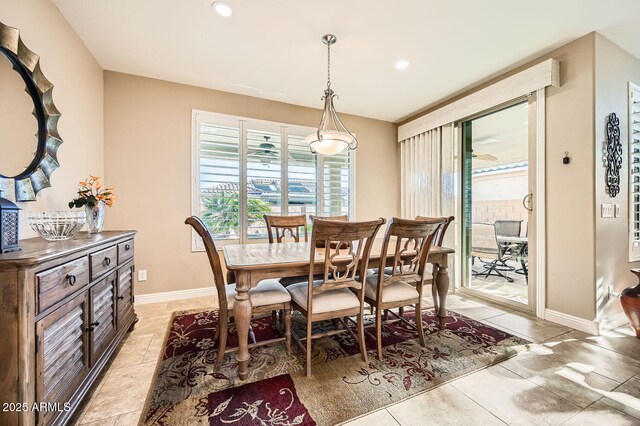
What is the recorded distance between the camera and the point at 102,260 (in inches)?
66.5

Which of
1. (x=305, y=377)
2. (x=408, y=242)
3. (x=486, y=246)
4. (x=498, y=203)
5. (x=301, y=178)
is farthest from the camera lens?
(x=301, y=178)

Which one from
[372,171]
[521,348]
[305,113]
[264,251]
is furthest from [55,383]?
[372,171]

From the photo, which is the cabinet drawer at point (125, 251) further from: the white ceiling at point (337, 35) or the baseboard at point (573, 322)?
the baseboard at point (573, 322)

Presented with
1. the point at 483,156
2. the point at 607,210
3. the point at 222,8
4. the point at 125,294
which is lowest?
the point at 125,294

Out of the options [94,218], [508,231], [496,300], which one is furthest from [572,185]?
[94,218]

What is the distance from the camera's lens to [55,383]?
3.97 ft

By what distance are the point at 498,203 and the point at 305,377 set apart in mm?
3119

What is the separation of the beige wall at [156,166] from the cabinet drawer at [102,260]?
1.39m

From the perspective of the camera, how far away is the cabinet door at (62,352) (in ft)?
3.61

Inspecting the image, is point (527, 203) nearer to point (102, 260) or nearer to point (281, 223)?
point (281, 223)

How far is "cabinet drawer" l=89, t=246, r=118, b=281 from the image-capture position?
5.13ft

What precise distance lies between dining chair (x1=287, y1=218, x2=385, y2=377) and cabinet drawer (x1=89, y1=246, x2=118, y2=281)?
1253mm

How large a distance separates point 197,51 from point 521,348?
401 centimetres

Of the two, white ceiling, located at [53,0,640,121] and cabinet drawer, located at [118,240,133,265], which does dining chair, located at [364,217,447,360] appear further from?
cabinet drawer, located at [118,240,133,265]
